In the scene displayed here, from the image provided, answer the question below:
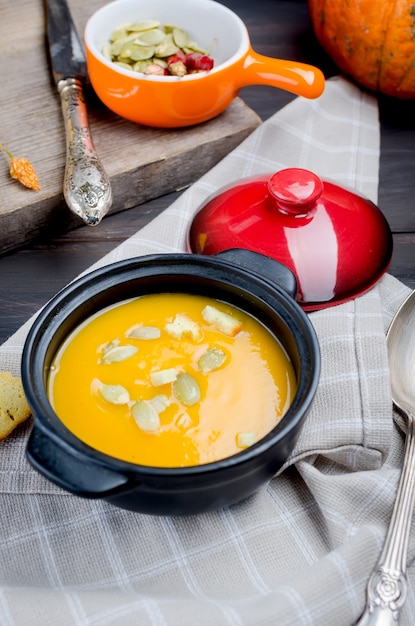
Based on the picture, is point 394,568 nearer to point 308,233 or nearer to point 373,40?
point 308,233

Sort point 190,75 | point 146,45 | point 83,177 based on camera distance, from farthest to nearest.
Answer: point 146,45 → point 190,75 → point 83,177

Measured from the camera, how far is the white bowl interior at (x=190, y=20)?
1732 millimetres

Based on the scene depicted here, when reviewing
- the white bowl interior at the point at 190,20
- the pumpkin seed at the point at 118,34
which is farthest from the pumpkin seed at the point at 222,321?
the pumpkin seed at the point at 118,34

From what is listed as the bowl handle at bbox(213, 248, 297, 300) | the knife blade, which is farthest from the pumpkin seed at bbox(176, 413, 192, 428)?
the knife blade

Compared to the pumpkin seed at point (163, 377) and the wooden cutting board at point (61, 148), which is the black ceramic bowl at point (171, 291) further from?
the wooden cutting board at point (61, 148)

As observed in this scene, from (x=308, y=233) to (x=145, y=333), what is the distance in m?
0.41

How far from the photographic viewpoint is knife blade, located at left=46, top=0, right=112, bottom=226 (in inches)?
58.3

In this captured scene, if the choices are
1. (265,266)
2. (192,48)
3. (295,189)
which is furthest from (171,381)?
(192,48)

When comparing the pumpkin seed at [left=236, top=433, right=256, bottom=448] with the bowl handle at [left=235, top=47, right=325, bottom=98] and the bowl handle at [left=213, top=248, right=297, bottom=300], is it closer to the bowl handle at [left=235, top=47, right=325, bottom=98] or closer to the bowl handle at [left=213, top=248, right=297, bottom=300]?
the bowl handle at [left=213, top=248, right=297, bottom=300]

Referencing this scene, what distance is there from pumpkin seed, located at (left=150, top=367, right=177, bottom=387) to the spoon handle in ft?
1.18

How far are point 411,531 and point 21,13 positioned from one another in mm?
1671

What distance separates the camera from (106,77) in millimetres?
1636

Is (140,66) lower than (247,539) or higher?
higher

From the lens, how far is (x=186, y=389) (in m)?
1.02
